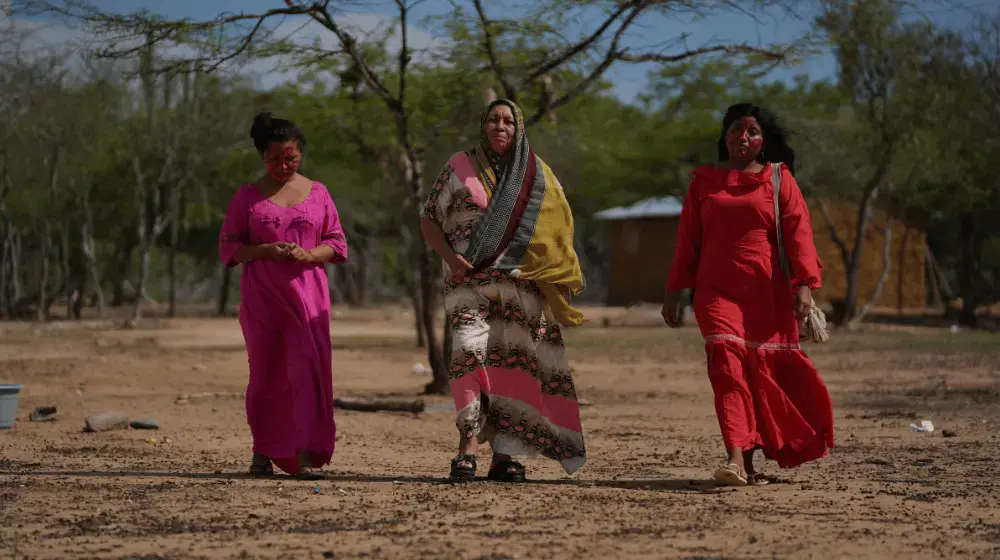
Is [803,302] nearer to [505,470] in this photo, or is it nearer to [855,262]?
[505,470]

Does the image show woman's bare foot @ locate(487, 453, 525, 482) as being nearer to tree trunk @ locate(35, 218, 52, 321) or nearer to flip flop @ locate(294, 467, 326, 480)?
flip flop @ locate(294, 467, 326, 480)

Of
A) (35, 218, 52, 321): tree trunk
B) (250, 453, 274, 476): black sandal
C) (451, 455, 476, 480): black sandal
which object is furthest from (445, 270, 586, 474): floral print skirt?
(35, 218, 52, 321): tree trunk

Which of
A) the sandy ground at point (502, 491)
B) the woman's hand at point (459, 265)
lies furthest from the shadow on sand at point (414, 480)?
the woman's hand at point (459, 265)

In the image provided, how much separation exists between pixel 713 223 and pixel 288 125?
2263 mm

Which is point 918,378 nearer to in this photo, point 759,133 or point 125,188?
point 759,133

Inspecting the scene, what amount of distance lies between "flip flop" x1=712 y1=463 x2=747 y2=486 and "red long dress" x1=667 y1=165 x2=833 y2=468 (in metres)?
0.19

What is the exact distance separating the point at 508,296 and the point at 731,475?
4.55ft

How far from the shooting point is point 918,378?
1580 centimetres

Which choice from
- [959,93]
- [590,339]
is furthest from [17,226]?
[959,93]

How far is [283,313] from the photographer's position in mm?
6961

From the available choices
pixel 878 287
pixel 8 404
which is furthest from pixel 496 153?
pixel 878 287

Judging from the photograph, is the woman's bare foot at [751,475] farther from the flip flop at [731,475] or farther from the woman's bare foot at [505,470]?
the woman's bare foot at [505,470]

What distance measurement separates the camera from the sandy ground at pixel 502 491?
4.85 meters

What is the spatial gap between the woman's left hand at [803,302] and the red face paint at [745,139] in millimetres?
717
